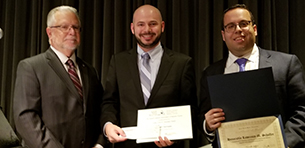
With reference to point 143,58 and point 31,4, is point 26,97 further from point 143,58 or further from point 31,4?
point 31,4

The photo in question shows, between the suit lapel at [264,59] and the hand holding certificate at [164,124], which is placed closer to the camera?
the hand holding certificate at [164,124]

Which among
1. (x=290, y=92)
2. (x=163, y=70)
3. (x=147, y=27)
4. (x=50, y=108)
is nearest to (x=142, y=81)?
(x=163, y=70)

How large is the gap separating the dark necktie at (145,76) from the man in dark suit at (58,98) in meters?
0.38

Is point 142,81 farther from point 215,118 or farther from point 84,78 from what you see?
point 215,118

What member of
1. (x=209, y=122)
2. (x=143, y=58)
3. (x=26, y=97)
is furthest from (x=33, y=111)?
(x=209, y=122)

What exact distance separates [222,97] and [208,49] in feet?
4.24

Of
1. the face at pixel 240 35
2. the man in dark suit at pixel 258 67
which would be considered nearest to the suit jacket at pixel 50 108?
the man in dark suit at pixel 258 67

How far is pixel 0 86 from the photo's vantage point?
3695 mm

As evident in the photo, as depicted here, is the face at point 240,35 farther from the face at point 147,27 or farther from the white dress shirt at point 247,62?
the face at point 147,27

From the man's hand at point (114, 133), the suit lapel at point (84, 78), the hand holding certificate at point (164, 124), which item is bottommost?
the man's hand at point (114, 133)

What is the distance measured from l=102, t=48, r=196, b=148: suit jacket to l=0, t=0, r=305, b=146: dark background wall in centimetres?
77

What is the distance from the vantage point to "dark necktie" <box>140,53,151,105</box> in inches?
96.2

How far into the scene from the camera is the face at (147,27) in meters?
2.51

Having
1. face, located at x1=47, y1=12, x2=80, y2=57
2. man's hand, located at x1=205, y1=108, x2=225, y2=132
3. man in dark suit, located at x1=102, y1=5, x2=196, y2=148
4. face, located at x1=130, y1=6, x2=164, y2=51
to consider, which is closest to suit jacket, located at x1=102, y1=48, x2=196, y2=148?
man in dark suit, located at x1=102, y1=5, x2=196, y2=148
